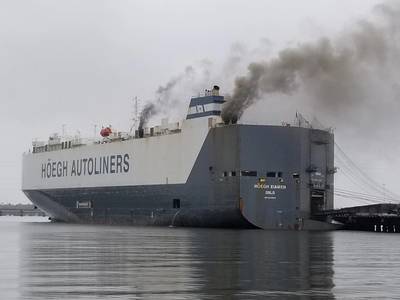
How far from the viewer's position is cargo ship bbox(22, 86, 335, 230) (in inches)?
2288

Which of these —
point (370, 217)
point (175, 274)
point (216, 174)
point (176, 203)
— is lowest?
point (175, 274)

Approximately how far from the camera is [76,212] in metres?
80.8

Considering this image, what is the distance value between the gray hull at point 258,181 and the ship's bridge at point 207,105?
233 centimetres

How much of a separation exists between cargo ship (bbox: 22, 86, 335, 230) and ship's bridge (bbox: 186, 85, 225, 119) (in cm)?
8

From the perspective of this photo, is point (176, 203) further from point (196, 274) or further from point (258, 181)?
point (196, 274)

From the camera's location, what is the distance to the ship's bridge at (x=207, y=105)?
62188 millimetres

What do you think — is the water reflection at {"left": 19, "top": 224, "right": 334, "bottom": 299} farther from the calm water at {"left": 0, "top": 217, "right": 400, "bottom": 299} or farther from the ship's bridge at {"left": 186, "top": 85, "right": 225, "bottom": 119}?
the ship's bridge at {"left": 186, "top": 85, "right": 225, "bottom": 119}

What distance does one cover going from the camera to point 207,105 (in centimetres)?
6262

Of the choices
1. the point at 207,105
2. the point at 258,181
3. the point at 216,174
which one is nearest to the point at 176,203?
the point at 216,174

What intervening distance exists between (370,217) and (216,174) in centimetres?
1173

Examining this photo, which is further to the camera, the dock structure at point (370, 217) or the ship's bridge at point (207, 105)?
the ship's bridge at point (207, 105)

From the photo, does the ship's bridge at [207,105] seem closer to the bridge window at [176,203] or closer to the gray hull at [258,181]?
the gray hull at [258,181]

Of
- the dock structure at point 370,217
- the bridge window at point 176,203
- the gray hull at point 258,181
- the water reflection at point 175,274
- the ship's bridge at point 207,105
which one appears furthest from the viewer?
the bridge window at point 176,203

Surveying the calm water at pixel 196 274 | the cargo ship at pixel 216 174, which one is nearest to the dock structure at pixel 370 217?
the cargo ship at pixel 216 174
